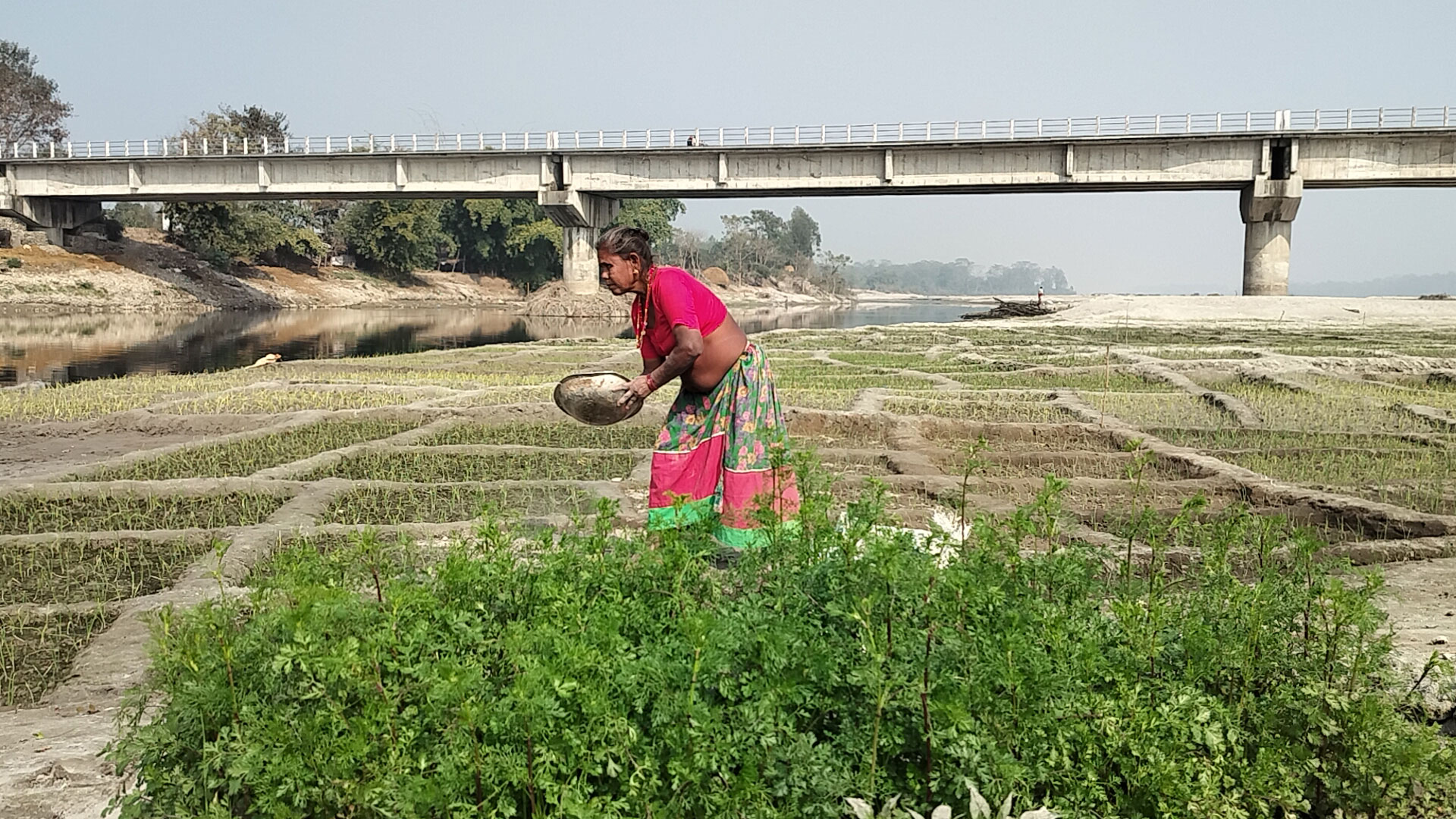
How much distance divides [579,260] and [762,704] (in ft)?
126

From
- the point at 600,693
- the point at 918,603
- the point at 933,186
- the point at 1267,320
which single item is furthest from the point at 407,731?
the point at 933,186

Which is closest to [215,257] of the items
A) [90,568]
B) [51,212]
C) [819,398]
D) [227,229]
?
[227,229]

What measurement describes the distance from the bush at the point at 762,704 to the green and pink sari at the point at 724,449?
180 cm

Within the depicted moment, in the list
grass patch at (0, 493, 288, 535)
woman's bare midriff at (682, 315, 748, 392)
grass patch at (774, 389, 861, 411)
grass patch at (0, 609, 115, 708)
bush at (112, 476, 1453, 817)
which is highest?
woman's bare midriff at (682, 315, 748, 392)

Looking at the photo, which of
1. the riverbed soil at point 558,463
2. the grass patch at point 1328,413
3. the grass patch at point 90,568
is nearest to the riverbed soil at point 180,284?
the riverbed soil at point 558,463

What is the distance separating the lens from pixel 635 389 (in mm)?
4414

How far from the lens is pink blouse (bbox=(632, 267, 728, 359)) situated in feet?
14.9

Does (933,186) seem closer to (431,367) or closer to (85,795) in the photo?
(431,367)

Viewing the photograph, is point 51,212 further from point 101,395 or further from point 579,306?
point 101,395

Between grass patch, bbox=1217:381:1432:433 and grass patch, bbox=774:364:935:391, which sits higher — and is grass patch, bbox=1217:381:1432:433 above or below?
below

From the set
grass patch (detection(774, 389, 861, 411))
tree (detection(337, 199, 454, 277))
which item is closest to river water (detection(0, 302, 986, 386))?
tree (detection(337, 199, 454, 277))

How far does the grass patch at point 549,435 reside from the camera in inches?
334

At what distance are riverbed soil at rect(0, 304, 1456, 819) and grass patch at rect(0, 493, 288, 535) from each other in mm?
24

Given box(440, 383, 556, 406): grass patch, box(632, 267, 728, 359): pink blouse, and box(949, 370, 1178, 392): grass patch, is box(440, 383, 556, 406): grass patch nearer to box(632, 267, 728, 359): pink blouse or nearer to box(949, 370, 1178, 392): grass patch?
box(949, 370, 1178, 392): grass patch
